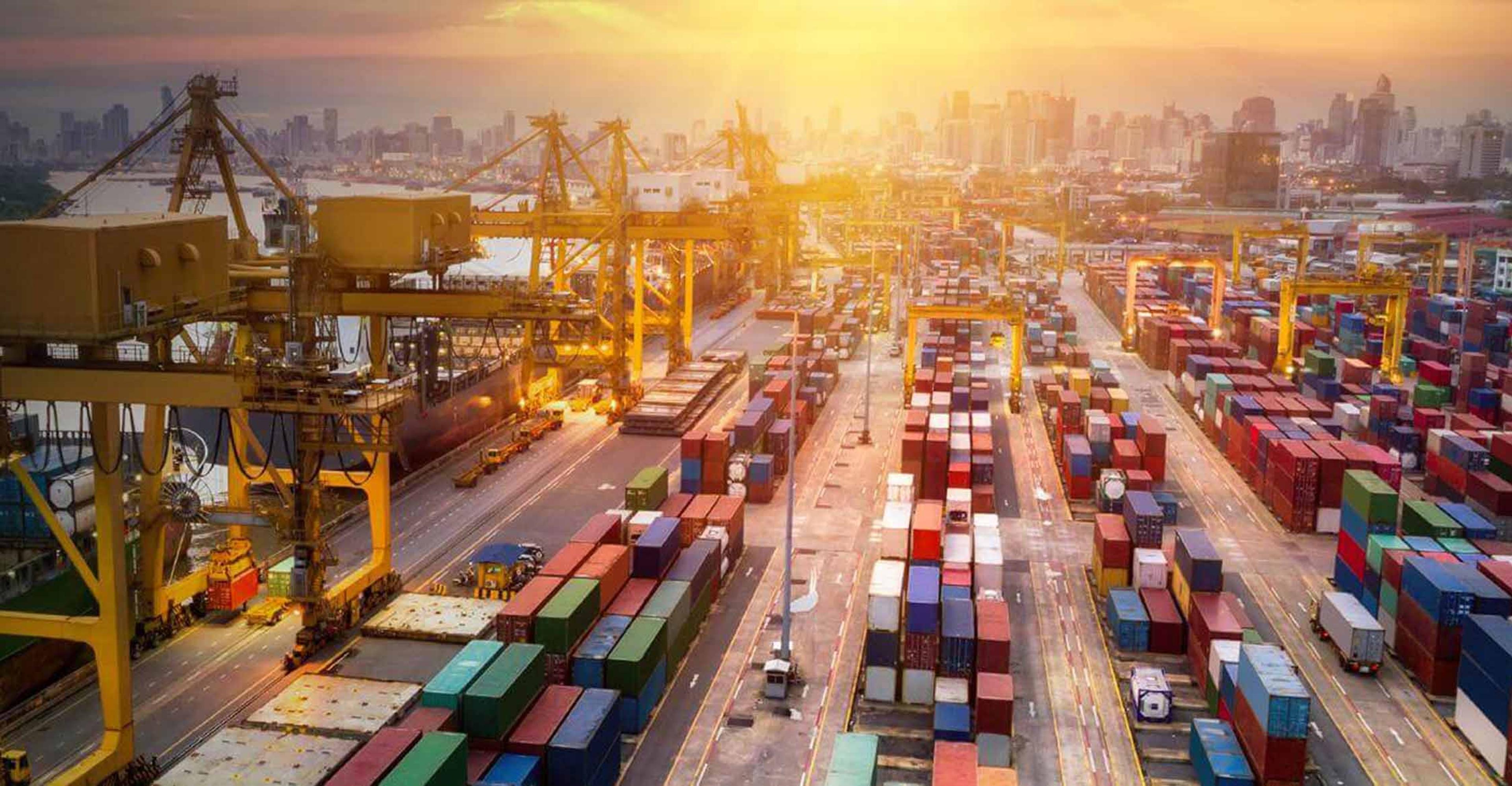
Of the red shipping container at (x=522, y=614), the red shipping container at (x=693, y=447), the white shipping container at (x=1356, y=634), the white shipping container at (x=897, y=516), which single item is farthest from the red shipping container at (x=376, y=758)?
the red shipping container at (x=693, y=447)

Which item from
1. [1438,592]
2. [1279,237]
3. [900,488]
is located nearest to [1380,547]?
[1438,592]

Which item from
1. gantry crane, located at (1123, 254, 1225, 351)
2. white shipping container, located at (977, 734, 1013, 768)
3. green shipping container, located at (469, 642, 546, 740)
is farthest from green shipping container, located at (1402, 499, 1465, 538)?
gantry crane, located at (1123, 254, 1225, 351)

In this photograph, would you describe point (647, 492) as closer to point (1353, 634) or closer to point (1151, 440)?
point (1151, 440)

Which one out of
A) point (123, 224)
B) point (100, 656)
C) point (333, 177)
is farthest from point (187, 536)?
point (333, 177)

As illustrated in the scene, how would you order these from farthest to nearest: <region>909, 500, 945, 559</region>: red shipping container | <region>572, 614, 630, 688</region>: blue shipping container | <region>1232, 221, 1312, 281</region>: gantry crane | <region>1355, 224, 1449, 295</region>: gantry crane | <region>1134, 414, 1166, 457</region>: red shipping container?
<region>1232, 221, 1312, 281</region>: gantry crane < <region>1355, 224, 1449, 295</region>: gantry crane < <region>1134, 414, 1166, 457</region>: red shipping container < <region>909, 500, 945, 559</region>: red shipping container < <region>572, 614, 630, 688</region>: blue shipping container

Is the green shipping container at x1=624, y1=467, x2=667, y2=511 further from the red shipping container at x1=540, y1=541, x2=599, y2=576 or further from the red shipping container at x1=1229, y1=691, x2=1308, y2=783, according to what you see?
the red shipping container at x1=1229, y1=691, x2=1308, y2=783

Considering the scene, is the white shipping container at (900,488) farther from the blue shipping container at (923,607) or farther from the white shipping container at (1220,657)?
the white shipping container at (1220,657)
